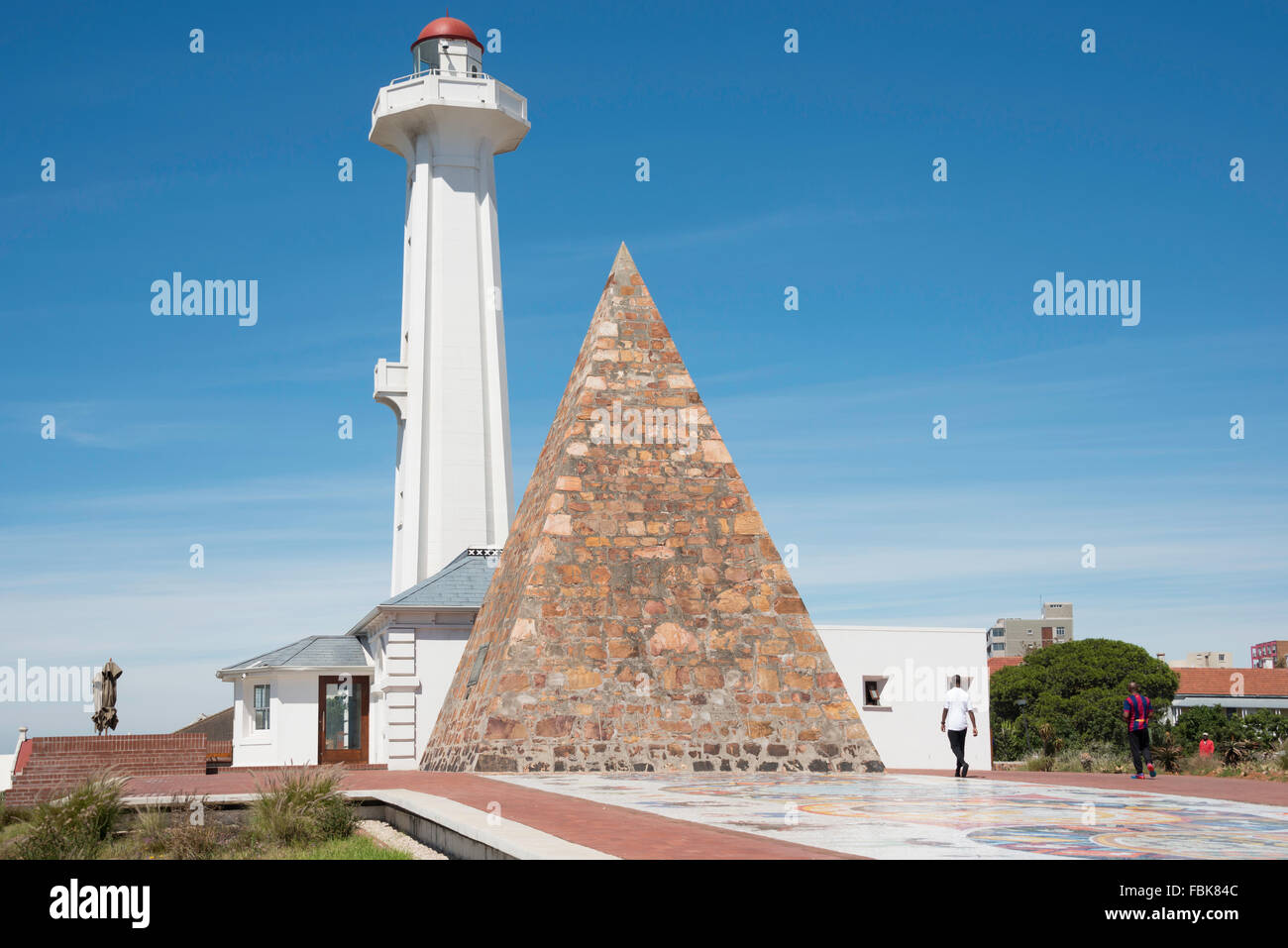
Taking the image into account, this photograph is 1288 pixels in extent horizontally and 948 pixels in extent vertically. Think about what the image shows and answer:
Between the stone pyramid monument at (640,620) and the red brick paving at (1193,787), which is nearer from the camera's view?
the red brick paving at (1193,787)

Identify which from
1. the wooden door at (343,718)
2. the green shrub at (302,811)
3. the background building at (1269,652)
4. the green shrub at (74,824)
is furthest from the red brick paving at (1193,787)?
the background building at (1269,652)

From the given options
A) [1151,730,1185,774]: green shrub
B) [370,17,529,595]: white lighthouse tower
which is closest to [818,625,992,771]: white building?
[1151,730,1185,774]: green shrub

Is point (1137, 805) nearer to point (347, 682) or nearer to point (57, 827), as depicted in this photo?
point (57, 827)

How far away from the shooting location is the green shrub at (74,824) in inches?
347

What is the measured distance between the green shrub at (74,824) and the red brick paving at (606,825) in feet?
3.92

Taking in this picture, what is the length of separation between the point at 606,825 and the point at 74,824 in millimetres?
4450

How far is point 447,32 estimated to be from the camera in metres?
32.9

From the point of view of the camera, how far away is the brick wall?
1978 centimetres

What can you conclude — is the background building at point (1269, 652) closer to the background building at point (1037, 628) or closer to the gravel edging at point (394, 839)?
the background building at point (1037, 628)

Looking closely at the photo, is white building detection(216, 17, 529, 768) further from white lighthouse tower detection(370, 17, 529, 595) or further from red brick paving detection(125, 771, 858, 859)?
red brick paving detection(125, 771, 858, 859)

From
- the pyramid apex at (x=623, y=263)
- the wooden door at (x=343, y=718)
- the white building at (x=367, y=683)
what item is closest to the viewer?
the pyramid apex at (x=623, y=263)

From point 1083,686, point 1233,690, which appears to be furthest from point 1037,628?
point 1083,686

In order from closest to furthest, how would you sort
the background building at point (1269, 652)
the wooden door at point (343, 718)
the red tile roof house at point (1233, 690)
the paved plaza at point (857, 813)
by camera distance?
the paved plaza at point (857, 813), the wooden door at point (343, 718), the red tile roof house at point (1233, 690), the background building at point (1269, 652)

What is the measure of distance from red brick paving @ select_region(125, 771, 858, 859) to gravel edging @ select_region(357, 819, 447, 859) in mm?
510
